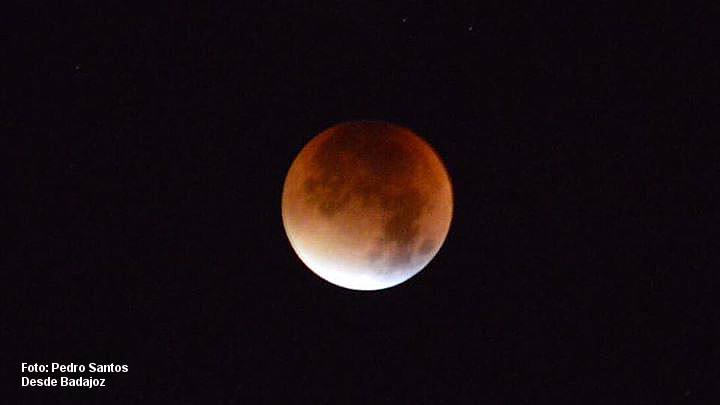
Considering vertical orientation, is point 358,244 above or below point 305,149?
below

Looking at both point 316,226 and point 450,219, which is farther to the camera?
point 450,219

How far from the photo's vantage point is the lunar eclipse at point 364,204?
3.78 m

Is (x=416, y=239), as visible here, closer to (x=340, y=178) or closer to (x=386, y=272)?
(x=386, y=272)

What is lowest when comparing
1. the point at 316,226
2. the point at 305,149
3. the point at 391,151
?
the point at 316,226

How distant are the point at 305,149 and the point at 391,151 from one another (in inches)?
28.6

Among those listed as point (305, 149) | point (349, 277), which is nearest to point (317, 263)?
point (349, 277)

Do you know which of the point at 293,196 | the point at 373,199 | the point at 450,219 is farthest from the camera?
the point at 450,219

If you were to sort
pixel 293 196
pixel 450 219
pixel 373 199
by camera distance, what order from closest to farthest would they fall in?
pixel 373 199 → pixel 293 196 → pixel 450 219

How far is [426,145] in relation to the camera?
4219 millimetres

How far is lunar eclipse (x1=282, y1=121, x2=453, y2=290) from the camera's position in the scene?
3777 mm

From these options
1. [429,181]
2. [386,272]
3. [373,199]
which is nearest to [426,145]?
[429,181]

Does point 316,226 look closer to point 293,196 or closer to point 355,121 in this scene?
point 293,196

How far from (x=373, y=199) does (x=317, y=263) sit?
677 millimetres

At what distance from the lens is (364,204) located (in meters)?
3.77
